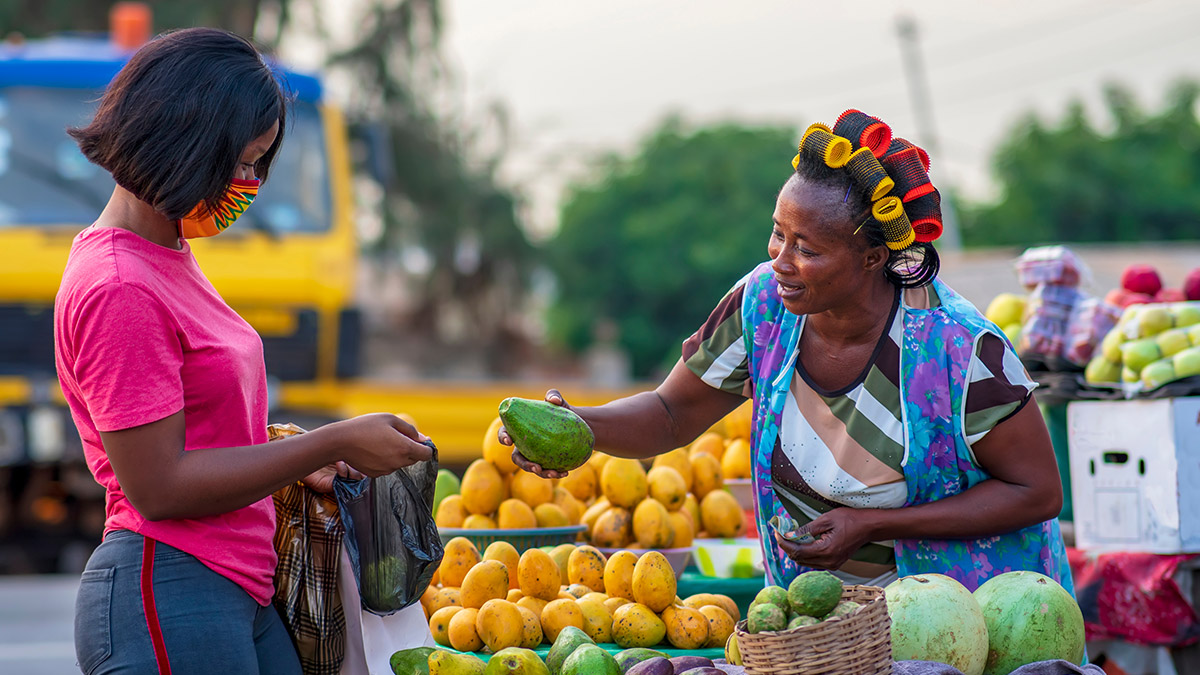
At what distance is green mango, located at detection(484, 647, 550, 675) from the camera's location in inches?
96.1

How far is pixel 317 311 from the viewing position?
847 centimetres

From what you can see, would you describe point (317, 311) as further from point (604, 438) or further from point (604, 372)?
point (604, 372)

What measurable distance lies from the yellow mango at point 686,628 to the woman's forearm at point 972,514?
20.3 inches

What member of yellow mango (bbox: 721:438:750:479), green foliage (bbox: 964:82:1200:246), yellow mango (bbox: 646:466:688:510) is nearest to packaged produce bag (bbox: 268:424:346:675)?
yellow mango (bbox: 646:466:688:510)

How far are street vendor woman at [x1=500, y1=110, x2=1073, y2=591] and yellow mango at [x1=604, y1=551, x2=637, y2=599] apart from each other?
1.22 feet

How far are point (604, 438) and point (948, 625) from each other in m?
1.08

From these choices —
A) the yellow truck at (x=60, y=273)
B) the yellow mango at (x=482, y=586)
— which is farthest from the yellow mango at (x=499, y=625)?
the yellow truck at (x=60, y=273)

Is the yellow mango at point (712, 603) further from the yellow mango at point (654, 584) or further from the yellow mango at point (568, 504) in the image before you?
the yellow mango at point (568, 504)

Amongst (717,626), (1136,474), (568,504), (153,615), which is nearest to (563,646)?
(717,626)

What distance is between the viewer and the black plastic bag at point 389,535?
102 inches

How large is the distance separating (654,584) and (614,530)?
60 cm

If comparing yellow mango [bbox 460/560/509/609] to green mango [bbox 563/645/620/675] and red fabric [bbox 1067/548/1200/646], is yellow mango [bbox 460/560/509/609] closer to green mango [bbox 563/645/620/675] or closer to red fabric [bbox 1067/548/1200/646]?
green mango [bbox 563/645/620/675]

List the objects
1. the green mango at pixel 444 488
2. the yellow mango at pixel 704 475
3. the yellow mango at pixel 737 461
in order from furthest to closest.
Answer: the yellow mango at pixel 737 461 < the yellow mango at pixel 704 475 < the green mango at pixel 444 488

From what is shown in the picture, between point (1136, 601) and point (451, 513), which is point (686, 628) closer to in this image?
point (451, 513)
